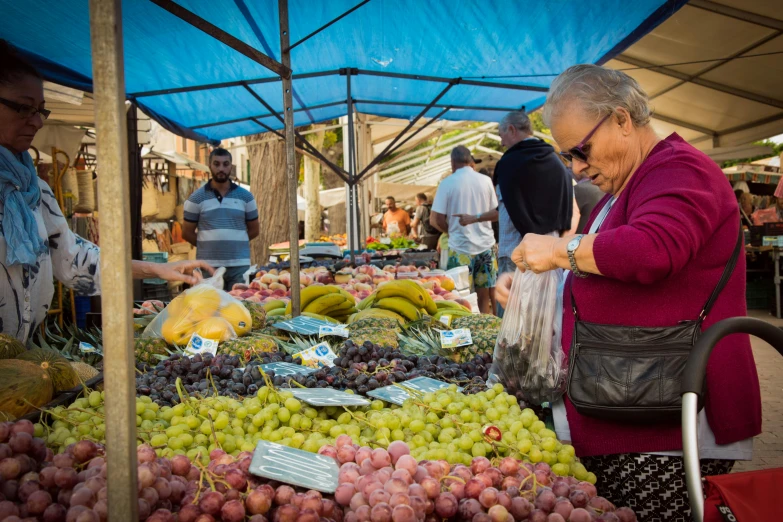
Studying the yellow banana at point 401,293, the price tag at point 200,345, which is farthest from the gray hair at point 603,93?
the yellow banana at point 401,293

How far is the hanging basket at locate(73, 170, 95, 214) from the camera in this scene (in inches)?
389

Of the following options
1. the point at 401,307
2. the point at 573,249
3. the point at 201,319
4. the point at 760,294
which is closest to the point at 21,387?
the point at 201,319

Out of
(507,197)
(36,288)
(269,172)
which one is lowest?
(36,288)

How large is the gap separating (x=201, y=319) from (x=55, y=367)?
113 centimetres

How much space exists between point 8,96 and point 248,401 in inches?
62.4

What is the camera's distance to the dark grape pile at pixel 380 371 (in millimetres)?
2209

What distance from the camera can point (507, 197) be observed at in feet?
16.5

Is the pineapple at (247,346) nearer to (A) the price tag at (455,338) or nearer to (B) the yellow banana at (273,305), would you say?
(A) the price tag at (455,338)

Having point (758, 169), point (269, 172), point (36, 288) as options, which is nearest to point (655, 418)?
point (36, 288)

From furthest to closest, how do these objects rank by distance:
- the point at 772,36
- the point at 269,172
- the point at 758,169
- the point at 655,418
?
1. the point at 758,169
2. the point at 269,172
3. the point at 772,36
4. the point at 655,418

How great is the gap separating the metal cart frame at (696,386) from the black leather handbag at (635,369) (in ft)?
0.95

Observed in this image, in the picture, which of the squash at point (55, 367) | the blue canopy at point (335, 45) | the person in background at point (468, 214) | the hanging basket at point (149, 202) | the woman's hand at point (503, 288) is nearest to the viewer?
the squash at point (55, 367)

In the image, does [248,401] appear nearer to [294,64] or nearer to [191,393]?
[191,393]

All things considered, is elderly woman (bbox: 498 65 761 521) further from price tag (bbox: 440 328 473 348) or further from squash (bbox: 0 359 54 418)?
squash (bbox: 0 359 54 418)
